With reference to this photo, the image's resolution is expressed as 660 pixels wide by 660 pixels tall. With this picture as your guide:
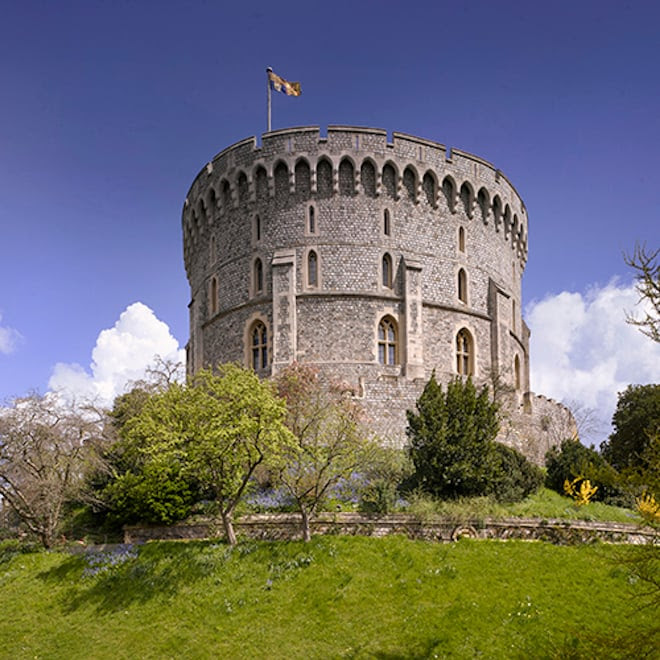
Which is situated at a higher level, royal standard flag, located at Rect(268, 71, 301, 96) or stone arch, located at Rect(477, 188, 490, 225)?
royal standard flag, located at Rect(268, 71, 301, 96)

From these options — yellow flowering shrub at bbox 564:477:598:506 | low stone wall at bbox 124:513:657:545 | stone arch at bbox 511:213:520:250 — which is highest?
stone arch at bbox 511:213:520:250

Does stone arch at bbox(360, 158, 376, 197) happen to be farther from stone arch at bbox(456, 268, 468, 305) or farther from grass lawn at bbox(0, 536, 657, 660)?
grass lawn at bbox(0, 536, 657, 660)

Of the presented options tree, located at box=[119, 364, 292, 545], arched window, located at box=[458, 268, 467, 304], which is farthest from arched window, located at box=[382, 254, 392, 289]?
tree, located at box=[119, 364, 292, 545]

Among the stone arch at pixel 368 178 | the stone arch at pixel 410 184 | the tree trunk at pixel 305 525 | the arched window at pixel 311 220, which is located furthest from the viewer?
the stone arch at pixel 410 184

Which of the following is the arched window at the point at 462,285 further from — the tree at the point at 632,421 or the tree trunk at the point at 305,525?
the tree trunk at the point at 305,525

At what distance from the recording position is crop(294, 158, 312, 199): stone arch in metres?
32.1

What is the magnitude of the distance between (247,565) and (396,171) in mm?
19764

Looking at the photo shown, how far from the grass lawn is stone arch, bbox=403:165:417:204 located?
1805cm

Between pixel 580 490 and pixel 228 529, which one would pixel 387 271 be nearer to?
pixel 580 490

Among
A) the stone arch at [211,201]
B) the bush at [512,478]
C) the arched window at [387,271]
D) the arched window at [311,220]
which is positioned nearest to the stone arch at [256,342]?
the arched window at [311,220]

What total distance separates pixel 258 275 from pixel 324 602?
1888 cm

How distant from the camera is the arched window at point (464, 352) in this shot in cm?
3294

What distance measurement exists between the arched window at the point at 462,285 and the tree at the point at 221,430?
617 inches

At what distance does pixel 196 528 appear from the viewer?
69.1 ft
